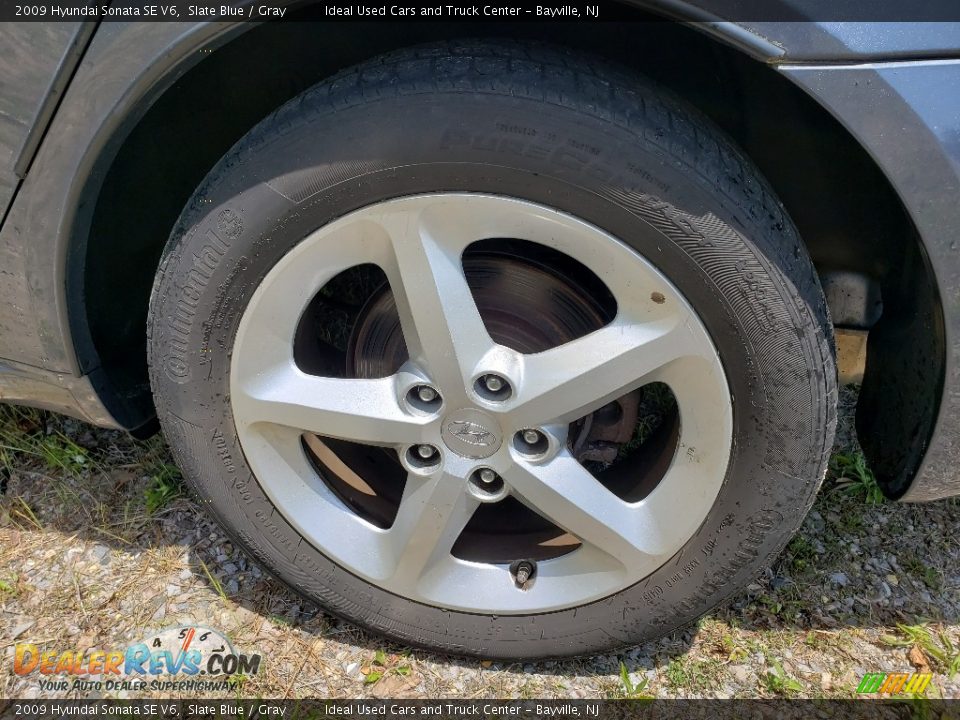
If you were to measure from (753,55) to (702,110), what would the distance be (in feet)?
1.34

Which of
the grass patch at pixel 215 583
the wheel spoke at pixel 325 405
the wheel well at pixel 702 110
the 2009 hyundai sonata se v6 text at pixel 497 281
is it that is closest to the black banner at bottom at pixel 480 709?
the 2009 hyundai sonata se v6 text at pixel 497 281

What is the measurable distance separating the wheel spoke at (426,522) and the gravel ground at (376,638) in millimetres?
306

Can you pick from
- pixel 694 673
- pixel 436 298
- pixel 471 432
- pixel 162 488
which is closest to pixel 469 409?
pixel 471 432

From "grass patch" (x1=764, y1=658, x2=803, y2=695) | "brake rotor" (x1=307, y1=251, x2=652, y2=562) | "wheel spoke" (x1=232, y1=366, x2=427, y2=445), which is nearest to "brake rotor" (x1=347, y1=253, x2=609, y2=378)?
"brake rotor" (x1=307, y1=251, x2=652, y2=562)

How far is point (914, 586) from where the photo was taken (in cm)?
206

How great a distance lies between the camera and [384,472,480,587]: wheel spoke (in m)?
1.67

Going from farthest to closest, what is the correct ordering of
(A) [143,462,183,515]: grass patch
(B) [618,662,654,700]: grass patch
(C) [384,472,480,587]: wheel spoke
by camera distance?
(A) [143,462,183,515]: grass patch < (B) [618,662,654,700]: grass patch < (C) [384,472,480,587]: wheel spoke

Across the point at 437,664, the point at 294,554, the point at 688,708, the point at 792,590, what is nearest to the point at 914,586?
the point at 792,590

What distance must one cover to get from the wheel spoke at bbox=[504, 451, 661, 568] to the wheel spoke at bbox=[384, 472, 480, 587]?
13 cm

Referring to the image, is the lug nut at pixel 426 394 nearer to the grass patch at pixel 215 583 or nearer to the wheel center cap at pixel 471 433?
the wheel center cap at pixel 471 433

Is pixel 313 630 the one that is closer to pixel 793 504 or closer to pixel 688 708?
pixel 688 708

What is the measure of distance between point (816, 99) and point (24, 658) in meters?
2.08

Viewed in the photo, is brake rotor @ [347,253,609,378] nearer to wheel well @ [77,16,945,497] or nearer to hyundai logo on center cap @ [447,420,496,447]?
hyundai logo on center cap @ [447,420,496,447]

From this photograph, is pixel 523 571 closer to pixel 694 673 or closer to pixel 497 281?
pixel 694 673
